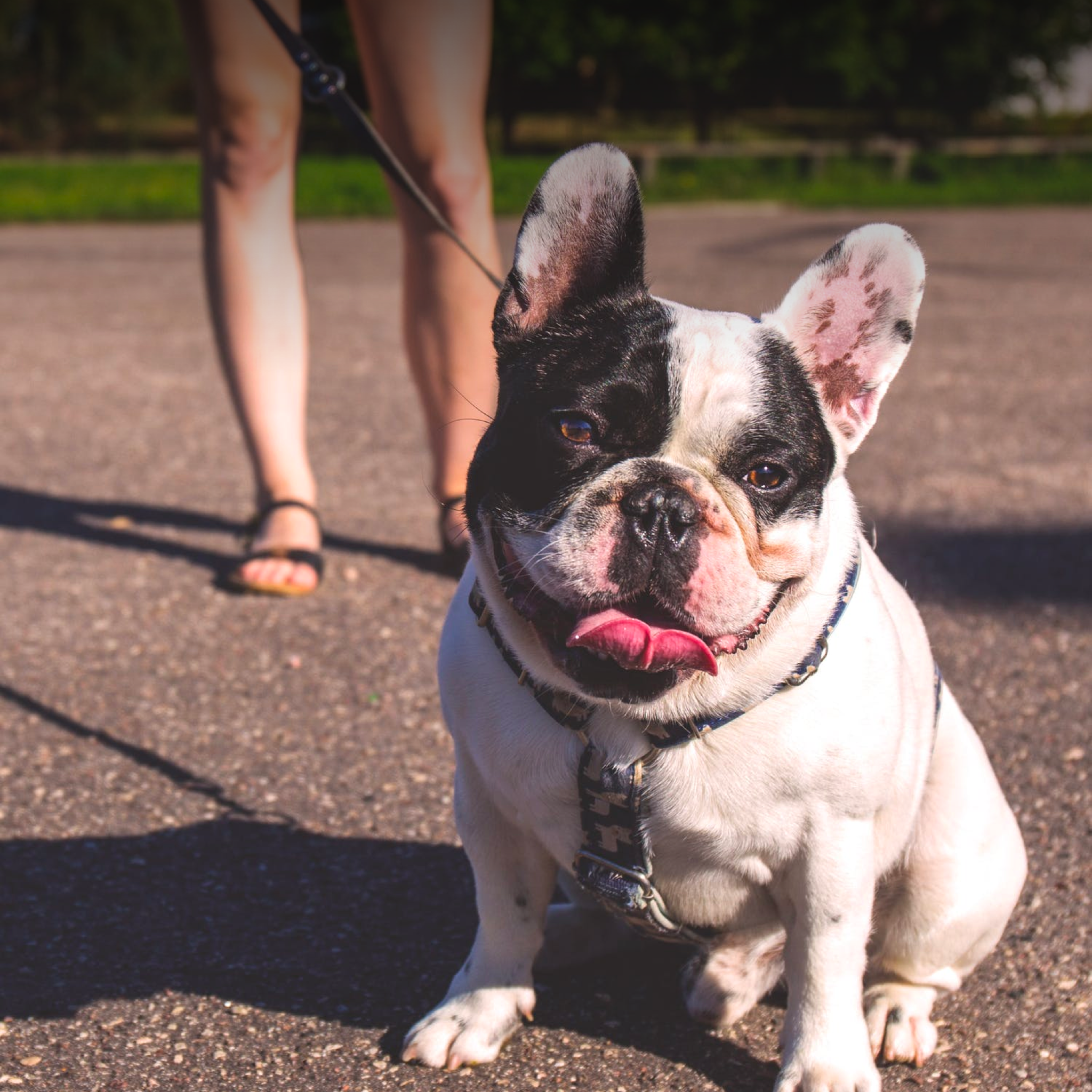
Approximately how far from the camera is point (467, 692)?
212 centimetres

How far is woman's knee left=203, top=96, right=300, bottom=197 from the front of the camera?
13.1 ft

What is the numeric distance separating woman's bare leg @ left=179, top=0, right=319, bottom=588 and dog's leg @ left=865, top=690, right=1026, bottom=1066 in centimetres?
232

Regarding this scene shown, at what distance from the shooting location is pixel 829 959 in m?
2.05

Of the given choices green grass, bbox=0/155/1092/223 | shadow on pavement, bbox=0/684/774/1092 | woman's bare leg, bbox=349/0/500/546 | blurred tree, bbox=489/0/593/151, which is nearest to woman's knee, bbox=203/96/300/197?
woman's bare leg, bbox=349/0/500/546

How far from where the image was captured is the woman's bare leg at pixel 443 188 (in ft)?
12.6

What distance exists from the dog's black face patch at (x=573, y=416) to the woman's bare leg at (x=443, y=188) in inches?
65.6

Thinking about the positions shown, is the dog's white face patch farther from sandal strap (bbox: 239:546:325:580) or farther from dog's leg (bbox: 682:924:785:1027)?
sandal strap (bbox: 239:546:325:580)

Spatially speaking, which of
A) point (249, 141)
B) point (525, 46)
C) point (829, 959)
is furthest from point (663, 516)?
point (525, 46)

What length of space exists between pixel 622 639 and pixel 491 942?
64cm

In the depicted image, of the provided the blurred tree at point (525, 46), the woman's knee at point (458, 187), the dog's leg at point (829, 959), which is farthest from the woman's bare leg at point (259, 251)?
the blurred tree at point (525, 46)

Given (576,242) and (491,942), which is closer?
(576,242)

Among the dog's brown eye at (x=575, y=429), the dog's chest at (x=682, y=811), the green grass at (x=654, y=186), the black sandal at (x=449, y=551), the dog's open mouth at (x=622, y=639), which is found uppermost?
the dog's brown eye at (x=575, y=429)

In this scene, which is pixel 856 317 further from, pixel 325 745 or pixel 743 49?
pixel 743 49

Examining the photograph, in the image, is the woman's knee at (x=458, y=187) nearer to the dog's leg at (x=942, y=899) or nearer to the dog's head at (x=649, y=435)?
the dog's head at (x=649, y=435)
